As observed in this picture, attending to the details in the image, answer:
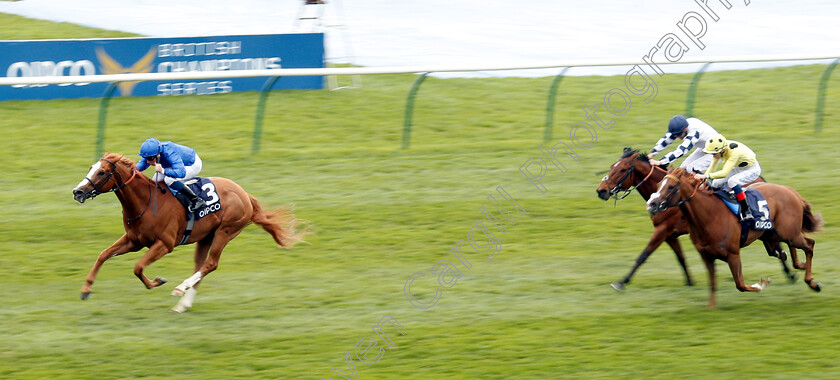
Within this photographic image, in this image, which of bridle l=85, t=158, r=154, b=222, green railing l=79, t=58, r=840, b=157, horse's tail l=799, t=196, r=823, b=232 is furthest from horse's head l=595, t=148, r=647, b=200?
green railing l=79, t=58, r=840, b=157

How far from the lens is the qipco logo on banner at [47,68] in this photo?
49.3ft

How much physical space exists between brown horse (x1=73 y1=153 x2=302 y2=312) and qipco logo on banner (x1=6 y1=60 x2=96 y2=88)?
693 centimetres

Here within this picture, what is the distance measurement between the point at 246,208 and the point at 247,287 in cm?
78

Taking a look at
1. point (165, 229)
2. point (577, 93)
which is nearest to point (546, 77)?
point (577, 93)

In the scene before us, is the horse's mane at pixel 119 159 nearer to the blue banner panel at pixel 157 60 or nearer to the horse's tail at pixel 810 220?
the horse's tail at pixel 810 220

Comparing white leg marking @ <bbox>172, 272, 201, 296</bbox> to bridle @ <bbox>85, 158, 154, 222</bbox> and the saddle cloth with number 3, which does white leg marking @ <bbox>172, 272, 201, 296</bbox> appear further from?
bridle @ <bbox>85, 158, 154, 222</bbox>

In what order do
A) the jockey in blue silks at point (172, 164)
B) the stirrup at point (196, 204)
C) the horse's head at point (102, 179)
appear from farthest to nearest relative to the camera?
1. the stirrup at point (196, 204)
2. the jockey in blue silks at point (172, 164)
3. the horse's head at point (102, 179)

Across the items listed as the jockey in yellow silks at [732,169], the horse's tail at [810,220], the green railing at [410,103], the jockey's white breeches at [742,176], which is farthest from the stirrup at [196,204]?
the horse's tail at [810,220]

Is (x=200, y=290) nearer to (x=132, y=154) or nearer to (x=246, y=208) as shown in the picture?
(x=246, y=208)

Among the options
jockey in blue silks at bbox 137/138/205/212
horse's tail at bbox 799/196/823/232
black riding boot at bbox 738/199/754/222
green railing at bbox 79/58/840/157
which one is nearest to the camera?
jockey in blue silks at bbox 137/138/205/212

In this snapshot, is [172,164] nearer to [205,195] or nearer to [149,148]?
[149,148]

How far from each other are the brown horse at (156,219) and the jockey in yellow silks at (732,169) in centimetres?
407

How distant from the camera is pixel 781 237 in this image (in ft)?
29.9

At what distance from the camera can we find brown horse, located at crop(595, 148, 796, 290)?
9203mm
